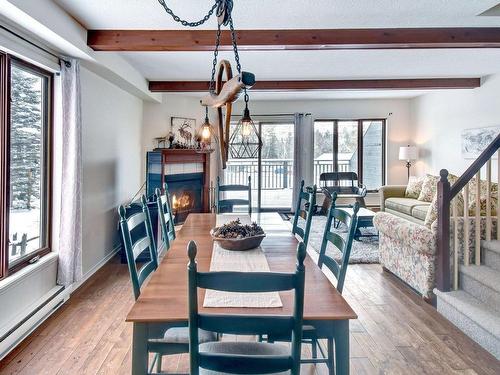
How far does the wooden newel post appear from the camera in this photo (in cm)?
298

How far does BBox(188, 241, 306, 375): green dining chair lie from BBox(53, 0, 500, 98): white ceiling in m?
2.46

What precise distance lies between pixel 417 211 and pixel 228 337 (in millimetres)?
3918

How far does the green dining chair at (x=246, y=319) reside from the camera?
1.03 metres

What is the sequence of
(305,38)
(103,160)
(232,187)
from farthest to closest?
(103,160), (232,187), (305,38)

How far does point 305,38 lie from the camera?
3.40 m

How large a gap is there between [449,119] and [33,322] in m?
7.09

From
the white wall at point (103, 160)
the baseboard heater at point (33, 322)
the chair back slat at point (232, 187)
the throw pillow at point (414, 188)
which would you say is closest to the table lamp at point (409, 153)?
the throw pillow at point (414, 188)

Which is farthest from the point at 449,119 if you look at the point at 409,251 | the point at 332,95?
the point at 409,251

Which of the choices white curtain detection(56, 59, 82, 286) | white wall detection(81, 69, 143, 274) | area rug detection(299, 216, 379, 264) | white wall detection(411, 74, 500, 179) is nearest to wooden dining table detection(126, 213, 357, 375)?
white curtain detection(56, 59, 82, 286)

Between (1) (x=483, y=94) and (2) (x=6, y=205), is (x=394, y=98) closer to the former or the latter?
(1) (x=483, y=94)

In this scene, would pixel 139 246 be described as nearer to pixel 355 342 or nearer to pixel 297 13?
pixel 355 342

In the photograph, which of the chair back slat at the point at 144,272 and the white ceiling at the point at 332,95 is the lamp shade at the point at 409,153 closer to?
the white ceiling at the point at 332,95

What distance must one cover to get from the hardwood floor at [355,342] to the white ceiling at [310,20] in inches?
102

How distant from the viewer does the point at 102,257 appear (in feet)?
14.2
